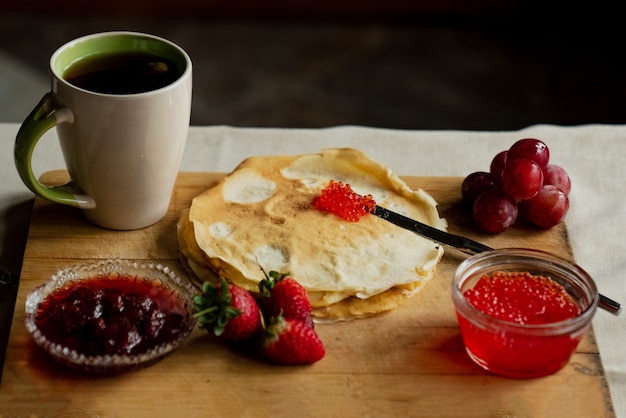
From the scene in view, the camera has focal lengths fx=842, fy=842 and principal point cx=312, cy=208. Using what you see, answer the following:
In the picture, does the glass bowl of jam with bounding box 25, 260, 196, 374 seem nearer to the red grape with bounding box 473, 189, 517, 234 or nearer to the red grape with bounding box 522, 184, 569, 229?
the red grape with bounding box 473, 189, 517, 234

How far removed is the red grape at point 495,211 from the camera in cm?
170

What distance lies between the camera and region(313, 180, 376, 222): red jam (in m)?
1.67

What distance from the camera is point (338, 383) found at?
4.47 feet

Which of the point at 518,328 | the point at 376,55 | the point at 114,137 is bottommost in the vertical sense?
the point at 376,55

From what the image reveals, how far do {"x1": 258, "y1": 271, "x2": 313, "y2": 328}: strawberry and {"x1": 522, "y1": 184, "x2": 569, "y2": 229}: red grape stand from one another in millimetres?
567

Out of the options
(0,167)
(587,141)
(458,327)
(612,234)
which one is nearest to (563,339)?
(458,327)

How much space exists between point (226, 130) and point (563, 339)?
1.14 m

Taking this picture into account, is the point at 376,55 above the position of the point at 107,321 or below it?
below

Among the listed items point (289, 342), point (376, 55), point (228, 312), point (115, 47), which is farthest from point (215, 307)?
point (376, 55)

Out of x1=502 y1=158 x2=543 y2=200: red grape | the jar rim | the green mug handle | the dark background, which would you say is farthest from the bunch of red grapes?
the dark background

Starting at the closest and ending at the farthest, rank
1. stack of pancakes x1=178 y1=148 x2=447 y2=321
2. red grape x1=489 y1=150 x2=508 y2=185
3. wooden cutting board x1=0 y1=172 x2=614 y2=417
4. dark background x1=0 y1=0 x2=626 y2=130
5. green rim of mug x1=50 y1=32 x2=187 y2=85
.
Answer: wooden cutting board x1=0 y1=172 x2=614 y2=417
stack of pancakes x1=178 y1=148 x2=447 y2=321
green rim of mug x1=50 y1=32 x2=187 y2=85
red grape x1=489 y1=150 x2=508 y2=185
dark background x1=0 y1=0 x2=626 y2=130

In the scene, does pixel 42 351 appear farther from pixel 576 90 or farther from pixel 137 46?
pixel 576 90

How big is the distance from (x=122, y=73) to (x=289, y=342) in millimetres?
644

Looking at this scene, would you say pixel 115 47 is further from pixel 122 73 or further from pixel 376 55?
pixel 376 55
